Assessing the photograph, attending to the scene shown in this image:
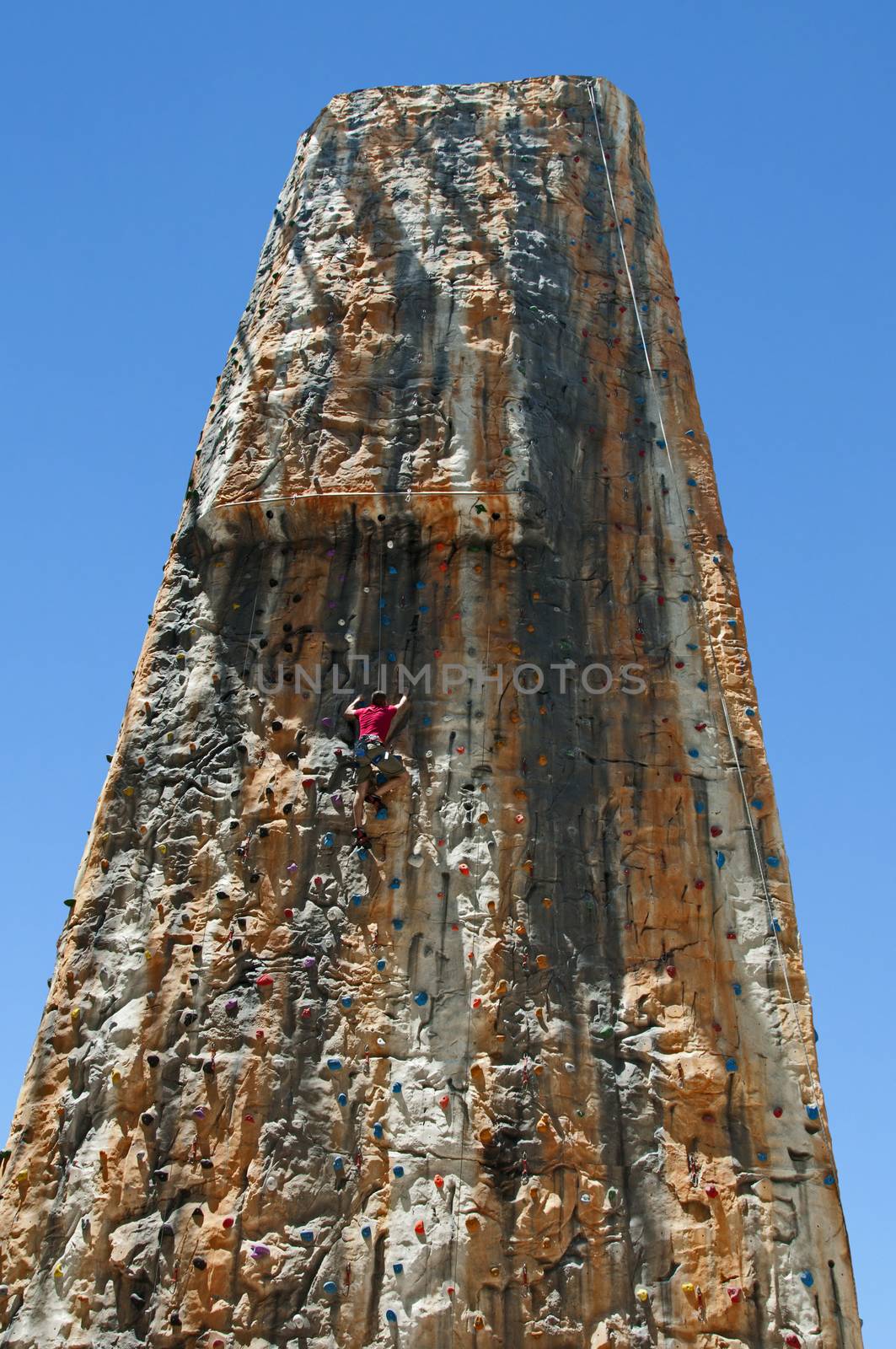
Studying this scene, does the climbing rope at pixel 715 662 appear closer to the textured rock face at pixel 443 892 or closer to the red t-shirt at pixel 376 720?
the textured rock face at pixel 443 892

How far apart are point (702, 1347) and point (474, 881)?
2.44 metres

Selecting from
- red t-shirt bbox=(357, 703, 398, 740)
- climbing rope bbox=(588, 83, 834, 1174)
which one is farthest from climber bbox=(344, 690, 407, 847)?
climbing rope bbox=(588, 83, 834, 1174)

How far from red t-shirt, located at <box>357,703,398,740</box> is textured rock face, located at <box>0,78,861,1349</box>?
0.43 ft

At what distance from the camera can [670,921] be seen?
8.12 m

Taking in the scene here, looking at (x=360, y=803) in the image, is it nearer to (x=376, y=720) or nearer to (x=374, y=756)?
(x=374, y=756)

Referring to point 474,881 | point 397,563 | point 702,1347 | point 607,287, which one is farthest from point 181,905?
point 607,287

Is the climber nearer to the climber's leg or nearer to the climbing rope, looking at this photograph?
the climber's leg

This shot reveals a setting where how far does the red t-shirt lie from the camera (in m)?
8.46

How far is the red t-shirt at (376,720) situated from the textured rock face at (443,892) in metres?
0.13

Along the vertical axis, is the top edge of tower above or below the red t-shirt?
above

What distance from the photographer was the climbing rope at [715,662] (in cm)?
771

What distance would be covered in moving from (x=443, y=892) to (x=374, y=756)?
84 centimetres

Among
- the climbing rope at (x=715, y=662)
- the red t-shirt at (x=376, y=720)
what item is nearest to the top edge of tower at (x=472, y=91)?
the climbing rope at (x=715, y=662)

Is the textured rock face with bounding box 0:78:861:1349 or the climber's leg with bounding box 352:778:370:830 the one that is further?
the climber's leg with bounding box 352:778:370:830
